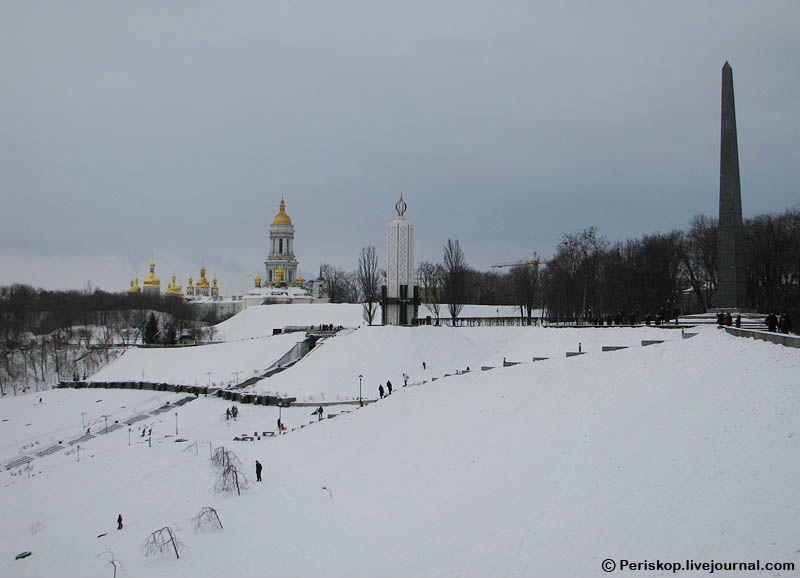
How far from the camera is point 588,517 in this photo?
426 inches

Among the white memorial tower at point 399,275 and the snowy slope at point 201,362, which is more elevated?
A: the white memorial tower at point 399,275

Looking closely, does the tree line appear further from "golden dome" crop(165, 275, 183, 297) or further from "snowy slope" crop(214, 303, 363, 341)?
"golden dome" crop(165, 275, 183, 297)

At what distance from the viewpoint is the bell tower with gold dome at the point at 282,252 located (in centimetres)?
9619

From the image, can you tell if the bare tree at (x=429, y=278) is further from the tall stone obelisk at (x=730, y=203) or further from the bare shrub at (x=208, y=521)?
the bare shrub at (x=208, y=521)

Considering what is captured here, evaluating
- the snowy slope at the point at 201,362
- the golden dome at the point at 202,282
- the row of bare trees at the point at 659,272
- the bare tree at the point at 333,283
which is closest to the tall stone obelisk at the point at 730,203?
the row of bare trees at the point at 659,272

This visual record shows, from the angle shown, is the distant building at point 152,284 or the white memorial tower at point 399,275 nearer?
the white memorial tower at point 399,275

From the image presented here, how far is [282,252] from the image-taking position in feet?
320

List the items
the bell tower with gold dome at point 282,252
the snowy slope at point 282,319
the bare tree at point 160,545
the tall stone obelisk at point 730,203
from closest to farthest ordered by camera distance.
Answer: the bare tree at point 160,545 < the tall stone obelisk at point 730,203 < the snowy slope at point 282,319 < the bell tower with gold dome at point 282,252

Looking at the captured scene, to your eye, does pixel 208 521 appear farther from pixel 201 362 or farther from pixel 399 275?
pixel 201 362

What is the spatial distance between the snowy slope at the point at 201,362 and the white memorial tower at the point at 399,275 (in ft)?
28.3

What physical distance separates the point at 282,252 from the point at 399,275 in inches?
2310

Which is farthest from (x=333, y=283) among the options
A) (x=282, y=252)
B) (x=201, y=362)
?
(x=201, y=362)

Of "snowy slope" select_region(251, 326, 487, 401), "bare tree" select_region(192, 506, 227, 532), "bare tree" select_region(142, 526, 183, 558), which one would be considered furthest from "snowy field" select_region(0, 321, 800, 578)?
"snowy slope" select_region(251, 326, 487, 401)

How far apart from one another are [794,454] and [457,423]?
31.4 feet
